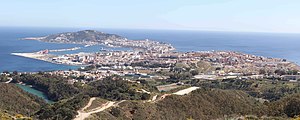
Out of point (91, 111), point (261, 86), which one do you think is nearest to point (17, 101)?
point (91, 111)

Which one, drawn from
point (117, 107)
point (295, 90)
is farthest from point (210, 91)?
point (295, 90)

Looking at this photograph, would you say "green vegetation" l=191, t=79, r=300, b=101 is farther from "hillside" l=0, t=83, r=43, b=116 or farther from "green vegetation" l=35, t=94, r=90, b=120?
"hillside" l=0, t=83, r=43, b=116

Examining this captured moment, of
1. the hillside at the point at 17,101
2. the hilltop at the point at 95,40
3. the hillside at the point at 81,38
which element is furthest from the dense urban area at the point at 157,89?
the hillside at the point at 81,38

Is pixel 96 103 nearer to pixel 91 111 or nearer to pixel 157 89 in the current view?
pixel 91 111

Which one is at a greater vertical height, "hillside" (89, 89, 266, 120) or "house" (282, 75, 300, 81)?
"hillside" (89, 89, 266, 120)

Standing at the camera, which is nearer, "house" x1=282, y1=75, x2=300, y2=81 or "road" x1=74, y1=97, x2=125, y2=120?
"road" x1=74, y1=97, x2=125, y2=120

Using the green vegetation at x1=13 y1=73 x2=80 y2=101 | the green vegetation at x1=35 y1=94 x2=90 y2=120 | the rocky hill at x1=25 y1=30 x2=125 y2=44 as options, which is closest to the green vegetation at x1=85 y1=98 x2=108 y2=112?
the green vegetation at x1=35 y1=94 x2=90 y2=120
